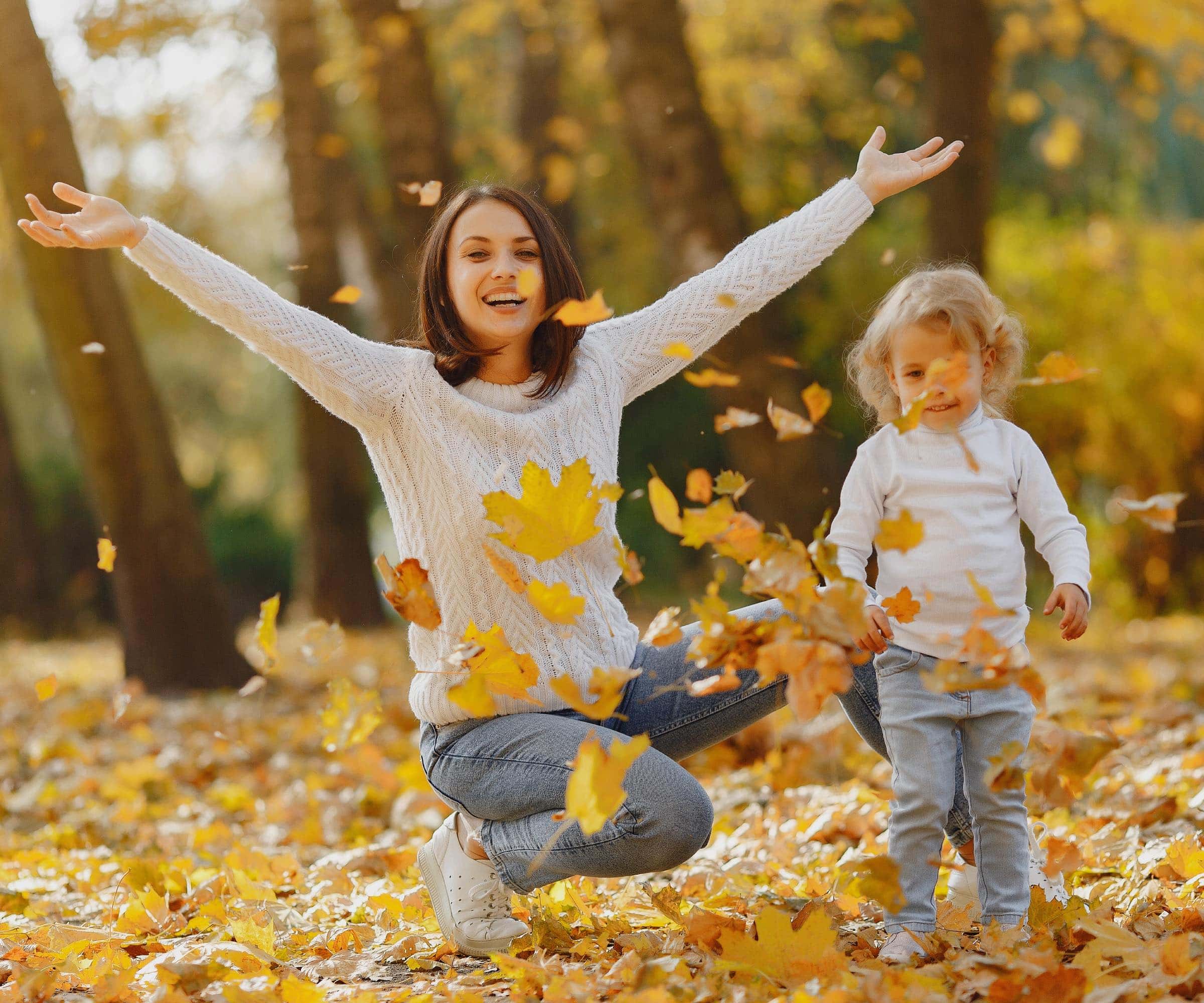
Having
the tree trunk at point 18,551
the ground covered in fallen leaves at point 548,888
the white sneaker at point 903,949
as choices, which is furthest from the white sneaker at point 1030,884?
the tree trunk at point 18,551

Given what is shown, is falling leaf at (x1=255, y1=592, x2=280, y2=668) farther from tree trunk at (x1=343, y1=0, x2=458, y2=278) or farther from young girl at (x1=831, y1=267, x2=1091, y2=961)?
tree trunk at (x1=343, y1=0, x2=458, y2=278)

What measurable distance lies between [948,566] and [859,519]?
0.58 feet

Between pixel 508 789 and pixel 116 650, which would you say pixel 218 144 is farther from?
pixel 508 789

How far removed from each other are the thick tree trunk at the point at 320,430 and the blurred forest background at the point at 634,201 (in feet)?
0.08

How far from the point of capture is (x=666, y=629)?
7.16 ft

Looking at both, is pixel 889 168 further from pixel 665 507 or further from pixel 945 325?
pixel 665 507

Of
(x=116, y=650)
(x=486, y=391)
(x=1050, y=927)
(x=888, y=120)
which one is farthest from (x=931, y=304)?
(x=888, y=120)

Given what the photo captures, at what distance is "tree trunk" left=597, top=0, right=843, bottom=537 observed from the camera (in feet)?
18.1

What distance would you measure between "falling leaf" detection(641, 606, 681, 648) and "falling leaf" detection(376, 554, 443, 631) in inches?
15.2

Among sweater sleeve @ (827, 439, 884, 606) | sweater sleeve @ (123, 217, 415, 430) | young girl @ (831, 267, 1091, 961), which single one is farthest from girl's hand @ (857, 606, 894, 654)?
sweater sleeve @ (123, 217, 415, 430)

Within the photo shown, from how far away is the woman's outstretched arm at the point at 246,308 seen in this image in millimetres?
2309

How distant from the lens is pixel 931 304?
2.29 metres

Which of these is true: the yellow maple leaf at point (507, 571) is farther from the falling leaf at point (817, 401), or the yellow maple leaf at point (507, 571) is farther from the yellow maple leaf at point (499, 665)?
the falling leaf at point (817, 401)

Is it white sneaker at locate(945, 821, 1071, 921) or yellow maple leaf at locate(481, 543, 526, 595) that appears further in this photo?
white sneaker at locate(945, 821, 1071, 921)
